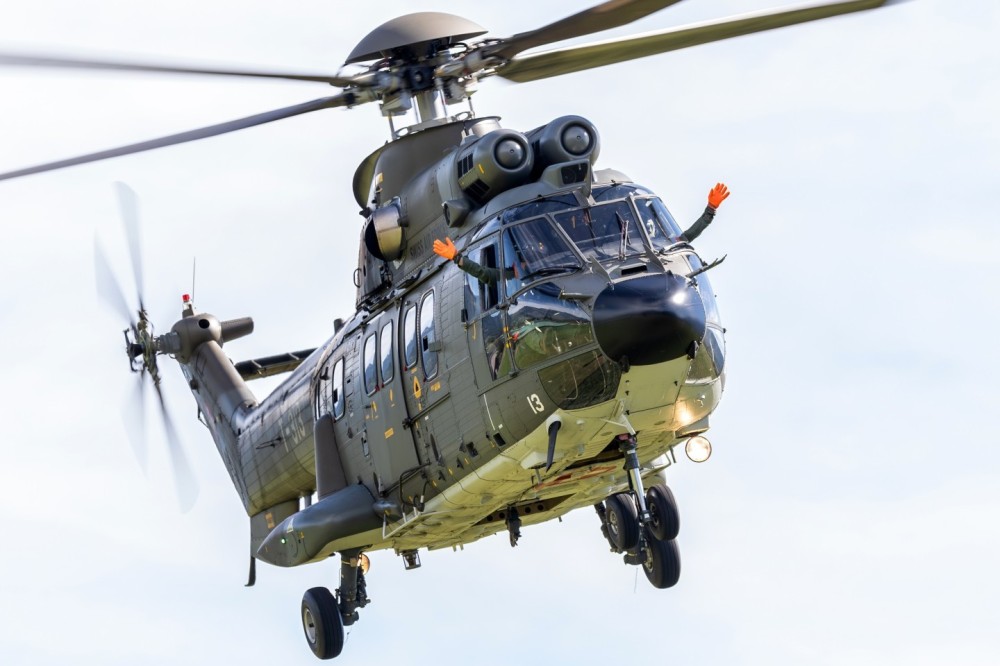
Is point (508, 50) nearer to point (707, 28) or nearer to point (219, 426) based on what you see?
point (707, 28)

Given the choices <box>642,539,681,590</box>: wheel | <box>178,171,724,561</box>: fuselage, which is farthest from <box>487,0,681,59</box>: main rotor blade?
<box>642,539,681,590</box>: wheel

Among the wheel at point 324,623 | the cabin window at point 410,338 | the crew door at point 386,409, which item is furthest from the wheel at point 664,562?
the wheel at point 324,623

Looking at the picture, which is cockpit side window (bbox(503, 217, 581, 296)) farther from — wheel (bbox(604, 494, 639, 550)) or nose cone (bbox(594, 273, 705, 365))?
wheel (bbox(604, 494, 639, 550))

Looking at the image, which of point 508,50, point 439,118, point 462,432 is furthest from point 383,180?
point 462,432

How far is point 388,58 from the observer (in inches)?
660

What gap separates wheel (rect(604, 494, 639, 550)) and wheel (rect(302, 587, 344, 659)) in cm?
321

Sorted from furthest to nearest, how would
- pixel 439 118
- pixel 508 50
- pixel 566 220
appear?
pixel 439 118, pixel 508 50, pixel 566 220

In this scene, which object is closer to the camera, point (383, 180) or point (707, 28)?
point (707, 28)

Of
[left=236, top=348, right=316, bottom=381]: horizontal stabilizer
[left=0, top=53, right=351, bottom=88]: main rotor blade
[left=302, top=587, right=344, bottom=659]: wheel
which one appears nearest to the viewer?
[left=0, top=53, right=351, bottom=88]: main rotor blade

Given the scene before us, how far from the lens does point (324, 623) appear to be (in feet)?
57.2

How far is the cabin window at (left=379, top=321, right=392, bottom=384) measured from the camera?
16.3 m

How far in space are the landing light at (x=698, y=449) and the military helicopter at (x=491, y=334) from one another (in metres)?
0.02

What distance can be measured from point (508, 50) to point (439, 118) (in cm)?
160

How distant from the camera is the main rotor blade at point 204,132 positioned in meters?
14.4
